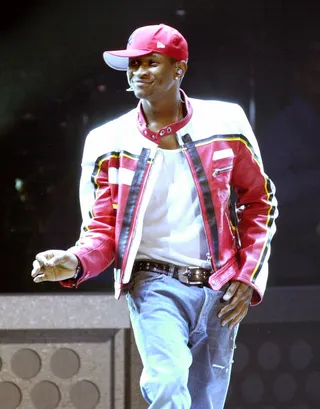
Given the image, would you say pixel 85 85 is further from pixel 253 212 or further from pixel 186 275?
pixel 186 275

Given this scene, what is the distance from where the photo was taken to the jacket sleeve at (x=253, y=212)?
8.46 ft

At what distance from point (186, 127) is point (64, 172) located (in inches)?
51.4

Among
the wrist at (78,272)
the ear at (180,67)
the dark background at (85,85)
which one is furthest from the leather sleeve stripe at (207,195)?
the dark background at (85,85)

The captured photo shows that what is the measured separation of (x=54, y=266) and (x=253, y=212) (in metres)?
0.66

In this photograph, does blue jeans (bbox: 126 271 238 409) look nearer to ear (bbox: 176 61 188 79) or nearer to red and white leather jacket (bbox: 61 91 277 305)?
red and white leather jacket (bbox: 61 91 277 305)

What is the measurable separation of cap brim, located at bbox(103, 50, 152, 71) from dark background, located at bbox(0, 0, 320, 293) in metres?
1.21

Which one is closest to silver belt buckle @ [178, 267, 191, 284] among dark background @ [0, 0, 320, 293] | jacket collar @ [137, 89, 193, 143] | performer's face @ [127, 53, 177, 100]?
jacket collar @ [137, 89, 193, 143]

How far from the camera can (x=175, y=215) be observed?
253 cm

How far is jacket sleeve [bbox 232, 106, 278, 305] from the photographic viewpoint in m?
2.58

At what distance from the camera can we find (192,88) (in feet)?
12.6

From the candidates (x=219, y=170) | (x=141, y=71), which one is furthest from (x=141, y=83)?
(x=219, y=170)

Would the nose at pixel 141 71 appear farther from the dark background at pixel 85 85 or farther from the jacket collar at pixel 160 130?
the dark background at pixel 85 85

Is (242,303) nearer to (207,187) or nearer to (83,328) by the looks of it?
(207,187)

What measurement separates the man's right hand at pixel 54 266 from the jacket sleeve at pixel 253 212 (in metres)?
0.49
